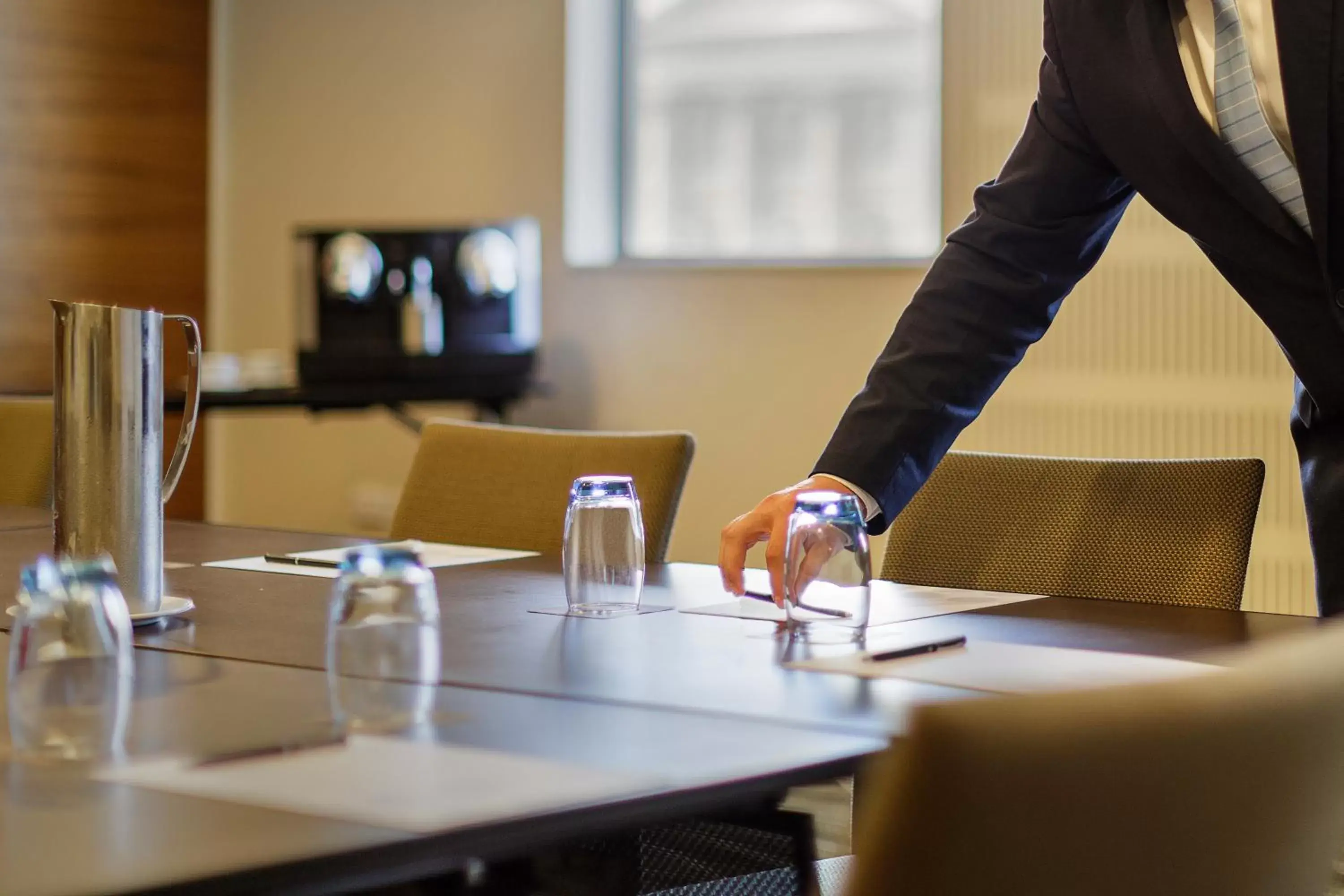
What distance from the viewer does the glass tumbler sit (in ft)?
3.38

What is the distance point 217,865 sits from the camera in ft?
2.38

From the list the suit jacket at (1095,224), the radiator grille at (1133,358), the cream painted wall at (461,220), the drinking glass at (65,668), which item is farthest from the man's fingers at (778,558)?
the cream painted wall at (461,220)

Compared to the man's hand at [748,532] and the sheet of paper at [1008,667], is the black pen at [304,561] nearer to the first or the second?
the man's hand at [748,532]

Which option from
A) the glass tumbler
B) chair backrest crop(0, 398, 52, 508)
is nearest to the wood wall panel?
chair backrest crop(0, 398, 52, 508)

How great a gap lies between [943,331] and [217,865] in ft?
3.89

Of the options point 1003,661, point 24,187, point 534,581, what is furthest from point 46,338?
point 1003,661

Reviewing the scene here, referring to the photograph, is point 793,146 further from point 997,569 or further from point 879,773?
point 879,773

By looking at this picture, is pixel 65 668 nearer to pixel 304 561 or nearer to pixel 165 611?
pixel 165 611

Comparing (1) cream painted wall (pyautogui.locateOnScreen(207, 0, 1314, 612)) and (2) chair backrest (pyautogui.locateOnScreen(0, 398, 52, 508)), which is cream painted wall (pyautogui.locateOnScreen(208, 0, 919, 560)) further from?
(2) chair backrest (pyautogui.locateOnScreen(0, 398, 52, 508))

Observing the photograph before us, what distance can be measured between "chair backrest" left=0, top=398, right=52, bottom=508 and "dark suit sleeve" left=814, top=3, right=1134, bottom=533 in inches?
61.6

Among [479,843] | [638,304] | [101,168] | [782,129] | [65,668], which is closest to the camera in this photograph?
[479,843]

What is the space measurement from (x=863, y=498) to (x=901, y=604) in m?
0.15

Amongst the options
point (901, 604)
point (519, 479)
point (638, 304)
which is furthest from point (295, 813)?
point (638, 304)

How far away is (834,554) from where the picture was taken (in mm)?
1317
